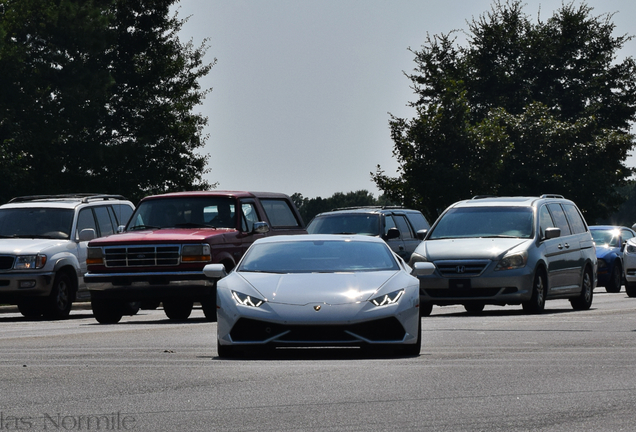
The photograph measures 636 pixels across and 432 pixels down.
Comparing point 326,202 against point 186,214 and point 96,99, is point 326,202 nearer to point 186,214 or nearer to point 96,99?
point 96,99

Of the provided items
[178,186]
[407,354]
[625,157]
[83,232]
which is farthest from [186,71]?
[407,354]

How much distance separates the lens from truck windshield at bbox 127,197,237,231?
64.6 ft

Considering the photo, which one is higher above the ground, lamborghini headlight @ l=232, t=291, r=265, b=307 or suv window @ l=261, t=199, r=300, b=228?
lamborghini headlight @ l=232, t=291, r=265, b=307

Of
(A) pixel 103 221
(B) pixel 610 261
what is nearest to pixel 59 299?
(A) pixel 103 221

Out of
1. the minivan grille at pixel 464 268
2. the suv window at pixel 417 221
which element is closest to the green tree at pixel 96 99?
the suv window at pixel 417 221

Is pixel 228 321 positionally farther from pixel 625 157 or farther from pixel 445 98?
pixel 625 157

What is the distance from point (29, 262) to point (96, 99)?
107ft

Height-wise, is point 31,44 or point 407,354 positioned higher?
point 31,44

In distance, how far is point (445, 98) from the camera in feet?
150

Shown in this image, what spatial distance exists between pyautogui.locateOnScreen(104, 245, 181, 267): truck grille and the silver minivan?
3523 mm

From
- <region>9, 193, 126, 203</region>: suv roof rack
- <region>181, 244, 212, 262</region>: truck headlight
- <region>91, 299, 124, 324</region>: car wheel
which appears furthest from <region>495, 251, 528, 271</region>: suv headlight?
<region>9, 193, 126, 203</region>: suv roof rack

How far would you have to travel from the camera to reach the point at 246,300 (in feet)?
39.1

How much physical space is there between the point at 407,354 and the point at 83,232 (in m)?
9.52

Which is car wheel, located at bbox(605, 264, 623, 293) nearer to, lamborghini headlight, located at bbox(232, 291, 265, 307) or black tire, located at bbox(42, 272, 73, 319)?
→ black tire, located at bbox(42, 272, 73, 319)
